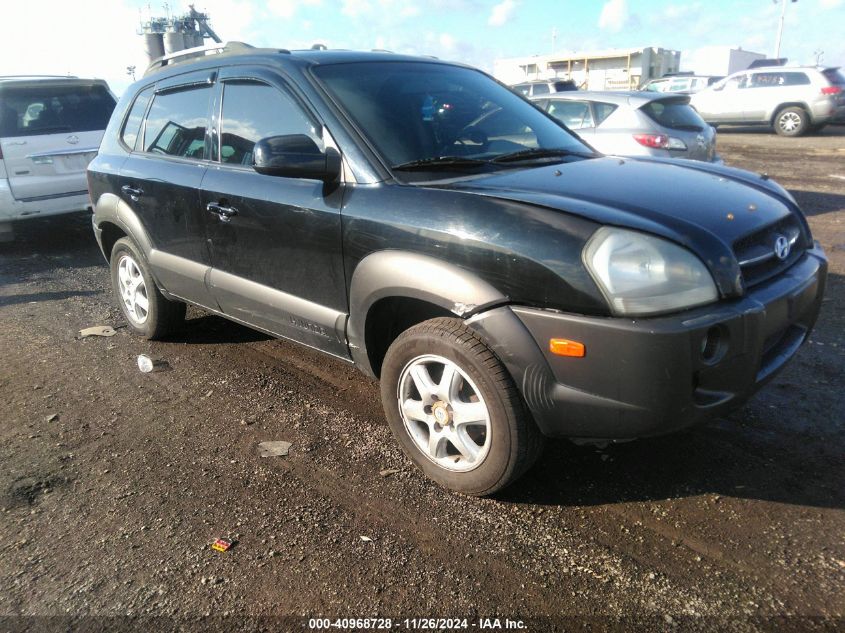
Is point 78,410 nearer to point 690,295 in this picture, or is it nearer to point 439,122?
point 439,122

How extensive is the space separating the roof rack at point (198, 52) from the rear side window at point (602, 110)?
5609 millimetres

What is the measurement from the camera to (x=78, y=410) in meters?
3.90

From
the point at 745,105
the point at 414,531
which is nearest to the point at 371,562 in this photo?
the point at 414,531

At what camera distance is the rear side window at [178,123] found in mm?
3988

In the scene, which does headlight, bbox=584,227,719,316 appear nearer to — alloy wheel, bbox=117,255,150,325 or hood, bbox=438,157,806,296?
hood, bbox=438,157,806,296

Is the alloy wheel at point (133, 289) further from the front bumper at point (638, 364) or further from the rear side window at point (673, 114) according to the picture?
the rear side window at point (673, 114)

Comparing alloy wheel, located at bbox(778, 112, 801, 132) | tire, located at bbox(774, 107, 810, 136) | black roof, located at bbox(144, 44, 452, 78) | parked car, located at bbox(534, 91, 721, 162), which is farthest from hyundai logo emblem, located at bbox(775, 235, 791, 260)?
alloy wheel, located at bbox(778, 112, 801, 132)

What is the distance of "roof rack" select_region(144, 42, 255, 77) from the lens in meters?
4.06

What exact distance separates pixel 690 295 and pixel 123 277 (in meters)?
4.15

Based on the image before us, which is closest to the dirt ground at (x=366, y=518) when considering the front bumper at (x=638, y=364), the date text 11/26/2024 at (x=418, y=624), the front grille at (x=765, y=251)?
the date text 11/26/2024 at (x=418, y=624)

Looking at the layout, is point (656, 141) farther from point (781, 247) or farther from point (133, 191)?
point (133, 191)

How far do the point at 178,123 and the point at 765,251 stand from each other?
339 centimetres

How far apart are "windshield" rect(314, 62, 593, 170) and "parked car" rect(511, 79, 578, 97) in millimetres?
13209

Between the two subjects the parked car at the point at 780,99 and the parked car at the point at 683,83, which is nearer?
the parked car at the point at 780,99
